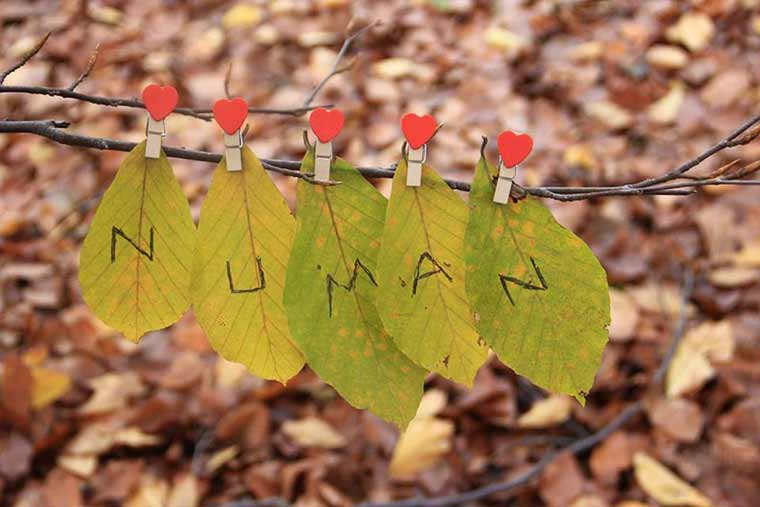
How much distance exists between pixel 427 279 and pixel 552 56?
5.92ft

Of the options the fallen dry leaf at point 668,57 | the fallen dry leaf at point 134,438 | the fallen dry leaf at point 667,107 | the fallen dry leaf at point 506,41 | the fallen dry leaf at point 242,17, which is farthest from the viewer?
the fallen dry leaf at point 242,17

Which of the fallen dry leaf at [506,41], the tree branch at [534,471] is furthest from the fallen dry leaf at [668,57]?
the tree branch at [534,471]

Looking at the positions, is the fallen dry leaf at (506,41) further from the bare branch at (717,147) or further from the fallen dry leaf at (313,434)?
the bare branch at (717,147)

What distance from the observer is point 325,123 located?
0.41 meters

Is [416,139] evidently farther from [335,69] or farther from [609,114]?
[609,114]

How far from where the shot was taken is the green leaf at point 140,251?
16.7 inches

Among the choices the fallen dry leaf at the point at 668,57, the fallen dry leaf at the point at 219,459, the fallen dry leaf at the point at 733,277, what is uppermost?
the fallen dry leaf at the point at 668,57

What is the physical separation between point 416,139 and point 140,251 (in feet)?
0.57

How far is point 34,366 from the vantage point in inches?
53.3

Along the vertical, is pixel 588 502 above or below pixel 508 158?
below

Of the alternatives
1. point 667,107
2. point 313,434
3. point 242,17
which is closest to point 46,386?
point 313,434

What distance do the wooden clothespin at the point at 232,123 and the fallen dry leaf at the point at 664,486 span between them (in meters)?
0.98

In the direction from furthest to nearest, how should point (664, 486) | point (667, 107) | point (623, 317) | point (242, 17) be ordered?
point (242, 17) < point (667, 107) < point (623, 317) < point (664, 486)

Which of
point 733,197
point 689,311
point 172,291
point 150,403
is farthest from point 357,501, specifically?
point 733,197
